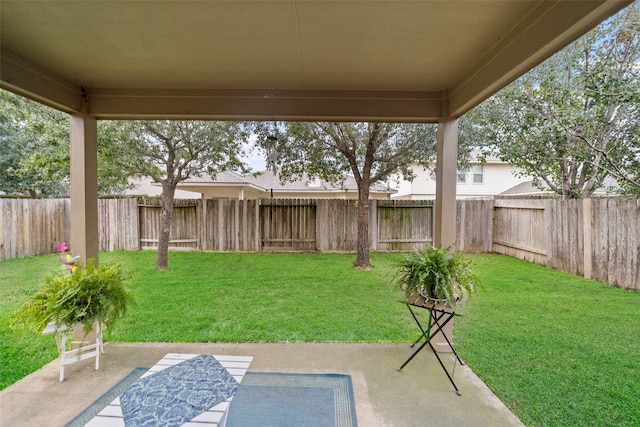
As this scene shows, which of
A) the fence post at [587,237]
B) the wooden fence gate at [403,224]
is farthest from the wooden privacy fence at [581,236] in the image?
the wooden fence gate at [403,224]

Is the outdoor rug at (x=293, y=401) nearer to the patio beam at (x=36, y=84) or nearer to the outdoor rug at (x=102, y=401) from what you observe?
the outdoor rug at (x=102, y=401)

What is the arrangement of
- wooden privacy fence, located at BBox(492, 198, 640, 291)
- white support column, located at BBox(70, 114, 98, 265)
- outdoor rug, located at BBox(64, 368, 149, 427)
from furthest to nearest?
1. wooden privacy fence, located at BBox(492, 198, 640, 291)
2. white support column, located at BBox(70, 114, 98, 265)
3. outdoor rug, located at BBox(64, 368, 149, 427)

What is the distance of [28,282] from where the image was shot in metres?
4.82

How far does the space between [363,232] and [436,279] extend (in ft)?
12.8

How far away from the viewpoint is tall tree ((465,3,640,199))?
13.7ft

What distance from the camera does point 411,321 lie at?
11.8 ft

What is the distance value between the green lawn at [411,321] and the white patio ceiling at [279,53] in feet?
5.24

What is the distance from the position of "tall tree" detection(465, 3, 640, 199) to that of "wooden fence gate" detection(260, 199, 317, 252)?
4.32 meters

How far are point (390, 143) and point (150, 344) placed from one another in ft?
17.8

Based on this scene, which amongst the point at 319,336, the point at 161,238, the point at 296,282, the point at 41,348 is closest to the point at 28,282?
the point at 161,238

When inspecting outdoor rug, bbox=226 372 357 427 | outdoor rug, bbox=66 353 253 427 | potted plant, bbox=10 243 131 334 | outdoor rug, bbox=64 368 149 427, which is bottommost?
outdoor rug, bbox=226 372 357 427

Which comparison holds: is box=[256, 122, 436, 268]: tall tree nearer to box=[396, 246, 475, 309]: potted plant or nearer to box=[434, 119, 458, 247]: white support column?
box=[434, 119, 458, 247]: white support column

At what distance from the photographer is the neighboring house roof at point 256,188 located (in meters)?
9.84

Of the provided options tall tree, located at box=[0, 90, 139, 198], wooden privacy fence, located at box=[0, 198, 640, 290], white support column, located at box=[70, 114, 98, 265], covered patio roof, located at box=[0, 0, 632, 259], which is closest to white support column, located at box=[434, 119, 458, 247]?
covered patio roof, located at box=[0, 0, 632, 259]
